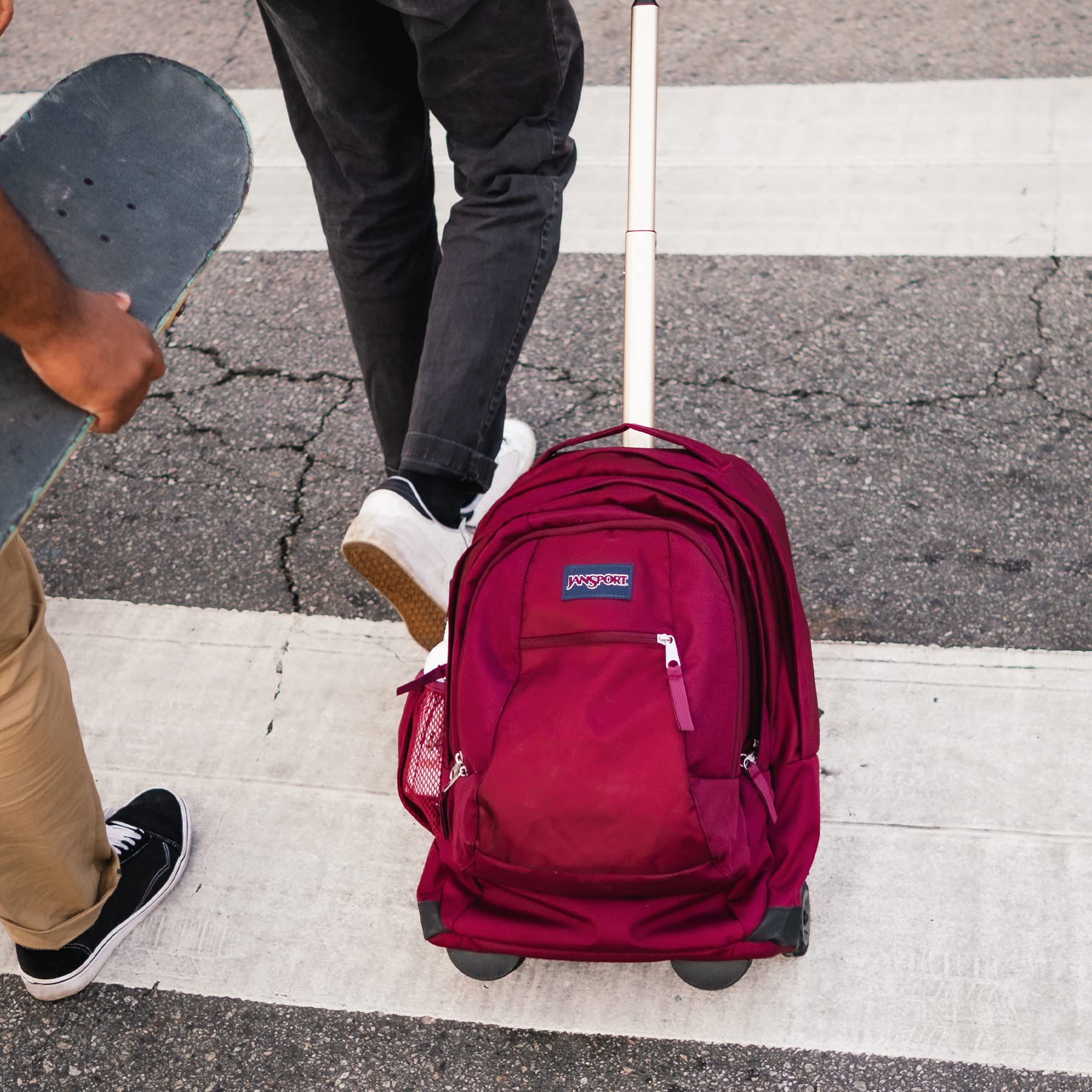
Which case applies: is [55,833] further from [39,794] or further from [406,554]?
[406,554]

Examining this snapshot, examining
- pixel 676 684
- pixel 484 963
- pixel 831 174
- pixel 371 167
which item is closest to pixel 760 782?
pixel 676 684

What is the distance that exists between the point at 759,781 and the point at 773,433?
1238 millimetres

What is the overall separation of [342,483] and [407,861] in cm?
103

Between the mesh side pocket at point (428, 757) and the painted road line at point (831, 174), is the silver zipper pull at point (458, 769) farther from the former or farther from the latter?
the painted road line at point (831, 174)

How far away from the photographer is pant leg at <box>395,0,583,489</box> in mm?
1728

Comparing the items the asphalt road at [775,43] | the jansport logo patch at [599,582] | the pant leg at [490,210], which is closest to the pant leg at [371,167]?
the pant leg at [490,210]

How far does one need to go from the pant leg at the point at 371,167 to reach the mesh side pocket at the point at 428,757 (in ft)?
1.97

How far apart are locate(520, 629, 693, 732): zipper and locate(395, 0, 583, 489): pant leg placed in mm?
497

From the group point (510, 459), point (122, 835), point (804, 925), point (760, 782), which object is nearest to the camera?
point (760, 782)

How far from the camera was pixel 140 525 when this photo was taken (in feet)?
8.88

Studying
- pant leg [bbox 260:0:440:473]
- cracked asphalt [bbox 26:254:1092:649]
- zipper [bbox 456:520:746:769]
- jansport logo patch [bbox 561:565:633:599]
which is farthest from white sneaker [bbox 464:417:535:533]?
jansport logo patch [bbox 561:565:633:599]

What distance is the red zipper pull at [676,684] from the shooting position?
1.52 meters

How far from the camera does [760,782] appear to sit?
5.41 feet

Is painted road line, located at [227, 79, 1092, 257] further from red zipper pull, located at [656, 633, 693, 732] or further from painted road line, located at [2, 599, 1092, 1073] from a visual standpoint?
red zipper pull, located at [656, 633, 693, 732]
